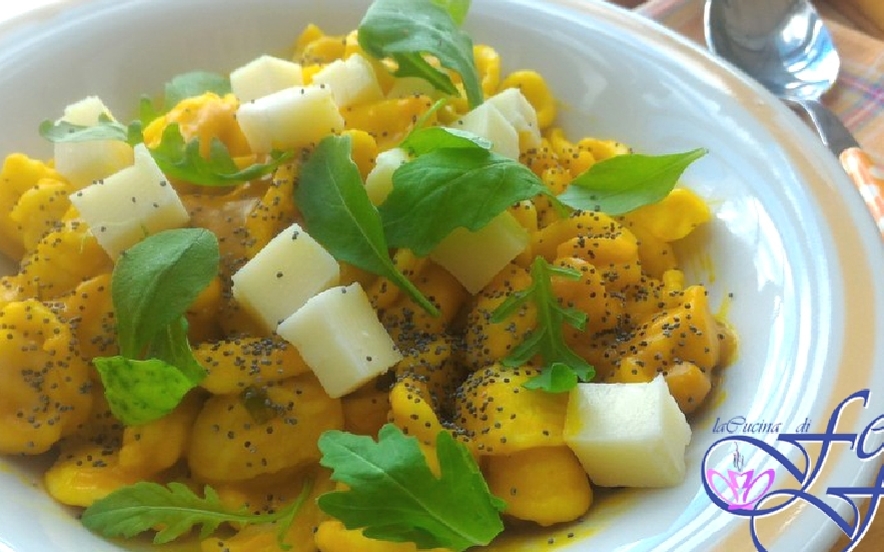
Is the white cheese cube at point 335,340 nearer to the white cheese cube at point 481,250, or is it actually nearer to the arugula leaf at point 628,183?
the white cheese cube at point 481,250

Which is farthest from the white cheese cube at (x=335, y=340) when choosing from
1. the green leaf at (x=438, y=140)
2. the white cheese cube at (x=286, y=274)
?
the green leaf at (x=438, y=140)

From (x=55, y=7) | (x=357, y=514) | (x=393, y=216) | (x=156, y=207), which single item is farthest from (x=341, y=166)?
(x=55, y=7)

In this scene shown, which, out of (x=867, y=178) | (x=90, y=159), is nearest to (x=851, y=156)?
(x=867, y=178)


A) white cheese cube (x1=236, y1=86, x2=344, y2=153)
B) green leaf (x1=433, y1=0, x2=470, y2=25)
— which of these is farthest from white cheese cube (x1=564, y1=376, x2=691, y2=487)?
green leaf (x1=433, y1=0, x2=470, y2=25)

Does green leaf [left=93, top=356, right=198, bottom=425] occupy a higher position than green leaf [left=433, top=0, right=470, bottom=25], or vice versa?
green leaf [left=433, top=0, right=470, bottom=25]

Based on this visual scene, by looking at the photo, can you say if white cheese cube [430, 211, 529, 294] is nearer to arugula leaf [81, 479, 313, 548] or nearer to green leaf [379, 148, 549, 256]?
green leaf [379, 148, 549, 256]

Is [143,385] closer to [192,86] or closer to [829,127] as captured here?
[192,86]
